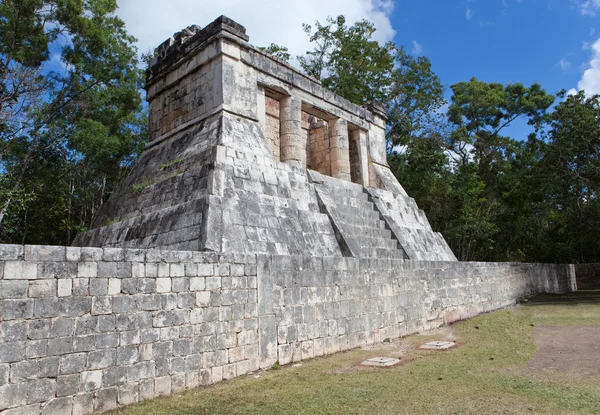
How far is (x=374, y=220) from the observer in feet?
37.0

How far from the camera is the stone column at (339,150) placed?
42.0 ft

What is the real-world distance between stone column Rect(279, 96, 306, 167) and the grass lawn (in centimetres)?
561

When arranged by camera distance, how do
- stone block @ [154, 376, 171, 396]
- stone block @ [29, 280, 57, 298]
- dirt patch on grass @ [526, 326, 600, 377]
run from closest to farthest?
stone block @ [29, 280, 57, 298], stone block @ [154, 376, 171, 396], dirt patch on grass @ [526, 326, 600, 377]

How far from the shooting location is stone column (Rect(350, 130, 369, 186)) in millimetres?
13656

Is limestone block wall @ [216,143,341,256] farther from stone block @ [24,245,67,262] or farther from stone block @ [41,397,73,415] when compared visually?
stone block @ [41,397,73,415]

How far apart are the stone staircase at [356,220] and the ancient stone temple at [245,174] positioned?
0.03m

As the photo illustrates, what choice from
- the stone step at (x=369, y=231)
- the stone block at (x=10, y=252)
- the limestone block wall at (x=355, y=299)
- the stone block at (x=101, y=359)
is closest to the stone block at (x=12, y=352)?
the stone block at (x=101, y=359)

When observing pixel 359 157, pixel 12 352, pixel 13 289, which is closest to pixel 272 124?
pixel 359 157

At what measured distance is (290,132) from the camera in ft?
37.1

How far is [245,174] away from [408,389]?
5018 millimetres

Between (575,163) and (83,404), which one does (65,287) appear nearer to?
(83,404)

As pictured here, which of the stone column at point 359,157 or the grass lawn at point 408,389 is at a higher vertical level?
the stone column at point 359,157

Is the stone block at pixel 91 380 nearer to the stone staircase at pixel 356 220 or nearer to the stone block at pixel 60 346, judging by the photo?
the stone block at pixel 60 346

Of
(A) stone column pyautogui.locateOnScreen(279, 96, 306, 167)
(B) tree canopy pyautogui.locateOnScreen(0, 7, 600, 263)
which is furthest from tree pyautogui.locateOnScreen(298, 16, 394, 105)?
(A) stone column pyautogui.locateOnScreen(279, 96, 306, 167)
